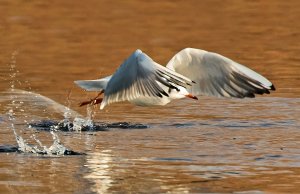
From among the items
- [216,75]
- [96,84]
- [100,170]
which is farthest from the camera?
[96,84]

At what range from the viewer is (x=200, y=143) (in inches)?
394

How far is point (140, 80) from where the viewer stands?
374 inches

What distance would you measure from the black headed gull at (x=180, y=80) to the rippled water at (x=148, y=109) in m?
0.43

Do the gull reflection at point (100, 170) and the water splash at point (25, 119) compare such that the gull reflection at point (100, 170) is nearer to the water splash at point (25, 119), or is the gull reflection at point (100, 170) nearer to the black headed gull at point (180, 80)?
the water splash at point (25, 119)

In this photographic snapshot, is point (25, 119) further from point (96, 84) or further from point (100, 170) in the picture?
point (100, 170)

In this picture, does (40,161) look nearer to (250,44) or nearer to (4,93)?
(4,93)

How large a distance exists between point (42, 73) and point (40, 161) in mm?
5929

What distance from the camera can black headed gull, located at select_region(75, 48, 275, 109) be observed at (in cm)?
943

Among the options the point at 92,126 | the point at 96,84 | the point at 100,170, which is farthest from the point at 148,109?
the point at 100,170

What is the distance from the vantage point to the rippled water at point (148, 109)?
8430mm

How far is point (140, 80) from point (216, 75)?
986 millimetres

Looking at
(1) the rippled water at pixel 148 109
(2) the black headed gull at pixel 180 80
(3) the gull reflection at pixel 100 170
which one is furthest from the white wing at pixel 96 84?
(3) the gull reflection at pixel 100 170

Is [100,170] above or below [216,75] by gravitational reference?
below

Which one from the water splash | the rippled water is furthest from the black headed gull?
the water splash
